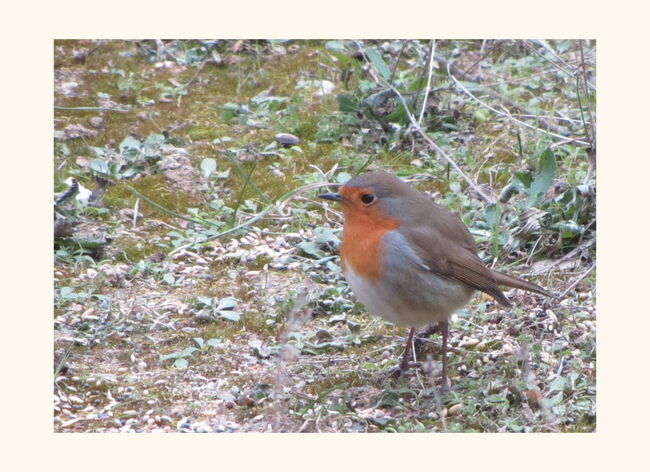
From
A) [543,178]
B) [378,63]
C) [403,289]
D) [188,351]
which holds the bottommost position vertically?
[188,351]

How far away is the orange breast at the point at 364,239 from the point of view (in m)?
4.27

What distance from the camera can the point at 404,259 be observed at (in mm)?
4281

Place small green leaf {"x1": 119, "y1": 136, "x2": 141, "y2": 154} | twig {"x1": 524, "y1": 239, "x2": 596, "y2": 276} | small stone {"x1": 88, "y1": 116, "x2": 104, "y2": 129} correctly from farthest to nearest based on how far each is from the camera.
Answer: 1. small stone {"x1": 88, "y1": 116, "x2": 104, "y2": 129}
2. small green leaf {"x1": 119, "y1": 136, "x2": 141, "y2": 154}
3. twig {"x1": 524, "y1": 239, "x2": 596, "y2": 276}

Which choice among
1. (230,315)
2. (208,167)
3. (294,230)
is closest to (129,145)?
(208,167)

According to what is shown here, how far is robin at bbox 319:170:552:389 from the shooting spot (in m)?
4.27

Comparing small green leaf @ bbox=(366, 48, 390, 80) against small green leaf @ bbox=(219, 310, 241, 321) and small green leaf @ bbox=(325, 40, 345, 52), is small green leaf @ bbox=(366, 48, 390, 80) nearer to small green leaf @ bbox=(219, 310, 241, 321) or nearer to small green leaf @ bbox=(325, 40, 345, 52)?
small green leaf @ bbox=(325, 40, 345, 52)

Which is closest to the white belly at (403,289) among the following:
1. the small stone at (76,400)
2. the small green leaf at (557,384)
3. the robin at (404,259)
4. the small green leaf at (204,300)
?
the robin at (404,259)

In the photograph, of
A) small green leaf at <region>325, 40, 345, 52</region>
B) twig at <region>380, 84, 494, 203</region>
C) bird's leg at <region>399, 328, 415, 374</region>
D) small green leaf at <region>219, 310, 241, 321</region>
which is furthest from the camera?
small green leaf at <region>325, 40, 345, 52</region>

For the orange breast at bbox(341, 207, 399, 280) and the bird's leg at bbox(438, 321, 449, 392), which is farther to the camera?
the bird's leg at bbox(438, 321, 449, 392)

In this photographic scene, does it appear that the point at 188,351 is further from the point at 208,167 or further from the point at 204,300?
the point at 208,167

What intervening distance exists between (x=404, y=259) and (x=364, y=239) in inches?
8.1

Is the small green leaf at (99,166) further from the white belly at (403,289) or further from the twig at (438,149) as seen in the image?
the white belly at (403,289)

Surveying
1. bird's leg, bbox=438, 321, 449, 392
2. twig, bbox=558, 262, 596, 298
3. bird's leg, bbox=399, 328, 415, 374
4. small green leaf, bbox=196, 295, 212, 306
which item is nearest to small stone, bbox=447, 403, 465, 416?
bird's leg, bbox=438, 321, 449, 392

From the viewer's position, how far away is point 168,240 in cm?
560
